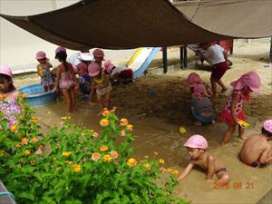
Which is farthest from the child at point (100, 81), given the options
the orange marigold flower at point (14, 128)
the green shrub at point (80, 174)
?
the green shrub at point (80, 174)

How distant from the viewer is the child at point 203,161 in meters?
2.90

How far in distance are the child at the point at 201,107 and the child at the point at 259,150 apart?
1.03 m

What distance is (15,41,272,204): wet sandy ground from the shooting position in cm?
278

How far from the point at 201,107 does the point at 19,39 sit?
5.82 metres

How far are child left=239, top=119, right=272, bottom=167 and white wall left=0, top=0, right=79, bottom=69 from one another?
662 cm

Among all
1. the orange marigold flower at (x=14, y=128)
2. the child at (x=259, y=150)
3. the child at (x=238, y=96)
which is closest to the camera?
the orange marigold flower at (x=14, y=128)

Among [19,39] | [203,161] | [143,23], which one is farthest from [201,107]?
[19,39]

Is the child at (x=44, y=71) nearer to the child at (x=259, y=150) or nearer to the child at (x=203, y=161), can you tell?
the child at (x=203, y=161)

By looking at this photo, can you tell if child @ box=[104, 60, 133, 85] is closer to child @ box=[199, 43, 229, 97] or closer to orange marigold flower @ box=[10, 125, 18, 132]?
child @ box=[199, 43, 229, 97]

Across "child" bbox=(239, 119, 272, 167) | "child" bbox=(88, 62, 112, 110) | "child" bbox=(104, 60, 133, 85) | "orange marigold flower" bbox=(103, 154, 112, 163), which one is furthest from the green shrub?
"child" bbox=(104, 60, 133, 85)

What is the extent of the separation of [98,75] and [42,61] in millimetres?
1368

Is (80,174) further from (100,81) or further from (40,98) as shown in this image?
(40,98)

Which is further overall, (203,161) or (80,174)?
(203,161)

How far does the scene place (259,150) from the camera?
3084 mm
